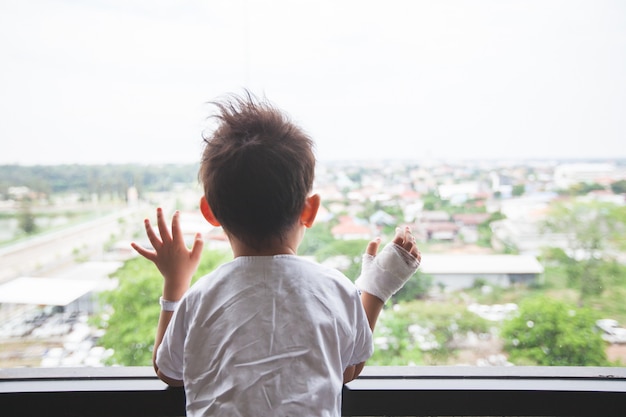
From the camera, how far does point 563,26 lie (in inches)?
43.4

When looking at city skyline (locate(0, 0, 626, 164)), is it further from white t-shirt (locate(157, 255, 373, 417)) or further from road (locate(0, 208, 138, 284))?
white t-shirt (locate(157, 255, 373, 417))

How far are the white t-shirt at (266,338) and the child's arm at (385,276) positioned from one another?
0.29 feet

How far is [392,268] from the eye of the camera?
0.86m

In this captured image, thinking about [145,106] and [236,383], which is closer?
[236,383]

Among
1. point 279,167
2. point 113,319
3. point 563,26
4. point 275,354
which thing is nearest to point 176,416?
point 113,319

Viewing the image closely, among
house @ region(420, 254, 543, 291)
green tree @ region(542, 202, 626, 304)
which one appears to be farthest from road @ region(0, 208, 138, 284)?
green tree @ region(542, 202, 626, 304)

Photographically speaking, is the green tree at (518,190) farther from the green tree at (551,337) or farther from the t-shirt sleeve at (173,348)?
the t-shirt sleeve at (173,348)

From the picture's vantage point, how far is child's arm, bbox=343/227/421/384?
2.84ft

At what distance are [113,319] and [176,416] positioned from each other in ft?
1.01

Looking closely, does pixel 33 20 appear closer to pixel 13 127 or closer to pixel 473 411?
pixel 13 127

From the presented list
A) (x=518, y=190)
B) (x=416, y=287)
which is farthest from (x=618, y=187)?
(x=416, y=287)

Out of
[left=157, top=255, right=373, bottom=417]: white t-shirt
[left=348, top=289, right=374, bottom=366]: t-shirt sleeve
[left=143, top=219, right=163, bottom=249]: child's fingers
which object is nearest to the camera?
[left=157, top=255, right=373, bottom=417]: white t-shirt

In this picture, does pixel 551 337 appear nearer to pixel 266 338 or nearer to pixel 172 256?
pixel 266 338

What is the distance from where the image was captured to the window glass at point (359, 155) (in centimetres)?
109
